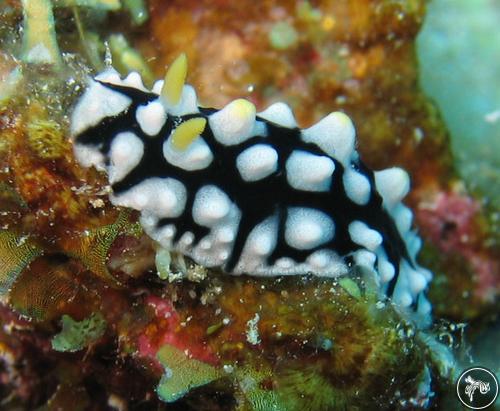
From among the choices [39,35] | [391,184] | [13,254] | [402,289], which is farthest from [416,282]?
[39,35]

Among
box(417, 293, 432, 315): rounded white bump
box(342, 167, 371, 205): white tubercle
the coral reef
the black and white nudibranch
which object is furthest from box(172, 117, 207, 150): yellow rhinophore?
box(417, 293, 432, 315): rounded white bump

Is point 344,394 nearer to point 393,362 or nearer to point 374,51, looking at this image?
point 393,362

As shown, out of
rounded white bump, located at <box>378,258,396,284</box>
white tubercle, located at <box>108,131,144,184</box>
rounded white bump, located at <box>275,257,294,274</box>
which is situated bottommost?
rounded white bump, located at <box>378,258,396,284</box>

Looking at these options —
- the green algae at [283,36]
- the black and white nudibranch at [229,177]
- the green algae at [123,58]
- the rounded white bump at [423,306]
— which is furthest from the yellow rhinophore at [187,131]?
the rounded white bump at [423,306]

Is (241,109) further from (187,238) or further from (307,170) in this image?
(187,238)

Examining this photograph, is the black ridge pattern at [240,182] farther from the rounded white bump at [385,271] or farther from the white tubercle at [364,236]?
the rounded white bump at [385,271]

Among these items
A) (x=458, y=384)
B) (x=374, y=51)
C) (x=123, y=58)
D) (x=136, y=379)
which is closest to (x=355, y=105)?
(x=374, y=51)

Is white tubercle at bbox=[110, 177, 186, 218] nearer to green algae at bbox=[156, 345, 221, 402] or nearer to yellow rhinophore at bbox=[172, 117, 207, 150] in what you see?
yellow rhinophore at bbox=[172, 117, 207, 150]
